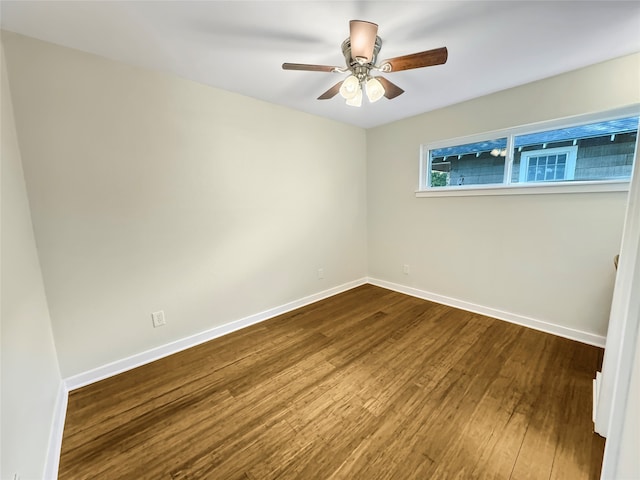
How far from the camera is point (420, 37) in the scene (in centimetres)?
163

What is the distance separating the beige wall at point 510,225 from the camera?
208 centimetres

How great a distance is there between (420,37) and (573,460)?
8.22 ft

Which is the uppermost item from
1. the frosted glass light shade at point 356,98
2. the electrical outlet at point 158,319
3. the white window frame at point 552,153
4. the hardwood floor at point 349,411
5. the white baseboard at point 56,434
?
the frosted glass light shade at point 356,98

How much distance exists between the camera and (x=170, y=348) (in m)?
2.22

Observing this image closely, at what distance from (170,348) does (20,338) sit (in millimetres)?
1163

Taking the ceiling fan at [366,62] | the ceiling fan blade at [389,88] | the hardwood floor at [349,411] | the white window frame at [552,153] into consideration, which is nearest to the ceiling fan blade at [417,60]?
the ceiling fan at [366,62]

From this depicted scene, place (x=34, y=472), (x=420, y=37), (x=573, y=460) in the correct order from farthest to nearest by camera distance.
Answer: (x=420, y=37)
(x=573, y=460)
(x=34, y=472)

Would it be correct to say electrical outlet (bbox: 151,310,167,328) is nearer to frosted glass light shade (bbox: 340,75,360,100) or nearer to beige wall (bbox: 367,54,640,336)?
frosted glass light shade (bbox: 340,75,360,100)

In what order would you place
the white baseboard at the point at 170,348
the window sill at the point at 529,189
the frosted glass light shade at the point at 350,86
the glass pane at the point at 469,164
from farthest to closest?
1. the glass pane at the point at 469,164
2. the window sill at the point at 529,189
3. the white baseboard at the point at 170,348
4. the frosted glass light shade at the point at 350,86

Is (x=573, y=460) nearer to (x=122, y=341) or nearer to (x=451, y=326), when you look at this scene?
(x=451, y=326)

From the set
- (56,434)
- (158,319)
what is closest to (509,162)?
(158,319)

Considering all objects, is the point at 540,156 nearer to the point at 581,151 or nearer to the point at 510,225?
the point at 581,151

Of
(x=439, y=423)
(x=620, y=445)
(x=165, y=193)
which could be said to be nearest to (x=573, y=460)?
(x=620, y=445)

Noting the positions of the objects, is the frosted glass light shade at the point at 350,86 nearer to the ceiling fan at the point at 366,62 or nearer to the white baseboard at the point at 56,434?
the ceiling fan at the point at 366,62
